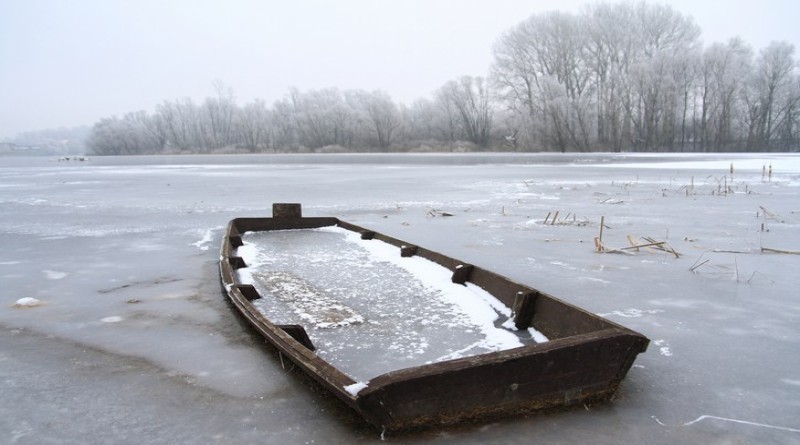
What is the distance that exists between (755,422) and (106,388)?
336 centimetres

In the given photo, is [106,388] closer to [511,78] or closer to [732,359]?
[732,359]

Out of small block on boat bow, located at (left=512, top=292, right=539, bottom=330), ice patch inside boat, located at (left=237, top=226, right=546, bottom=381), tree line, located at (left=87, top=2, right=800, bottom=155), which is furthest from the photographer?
tree line, located at (left=87, top=2, right=800, bottom=155)

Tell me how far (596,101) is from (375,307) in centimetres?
5730

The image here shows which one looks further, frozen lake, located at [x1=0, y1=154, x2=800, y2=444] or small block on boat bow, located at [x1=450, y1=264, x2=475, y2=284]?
small block on boat bow, located at [x1=450, y1=264, x2=475, y2=284]

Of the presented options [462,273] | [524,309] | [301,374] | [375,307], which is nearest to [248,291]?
[375,307]

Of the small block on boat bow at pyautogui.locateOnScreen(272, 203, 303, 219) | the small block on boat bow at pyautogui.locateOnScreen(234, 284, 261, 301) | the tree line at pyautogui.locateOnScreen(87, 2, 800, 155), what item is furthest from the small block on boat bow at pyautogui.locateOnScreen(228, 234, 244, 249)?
the tree line at pyautogui.locateOnScreen(87, 2, 800, 155)

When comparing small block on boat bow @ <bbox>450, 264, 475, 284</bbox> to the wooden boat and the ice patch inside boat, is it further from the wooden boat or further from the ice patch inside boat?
the wooden boat

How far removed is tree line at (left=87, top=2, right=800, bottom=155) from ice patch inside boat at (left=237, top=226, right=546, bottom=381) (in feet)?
167

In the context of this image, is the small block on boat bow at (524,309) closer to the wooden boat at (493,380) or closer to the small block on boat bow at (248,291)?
the wooden boat at (493,380)

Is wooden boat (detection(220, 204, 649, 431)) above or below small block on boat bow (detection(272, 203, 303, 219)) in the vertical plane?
below

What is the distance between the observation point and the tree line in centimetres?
5019

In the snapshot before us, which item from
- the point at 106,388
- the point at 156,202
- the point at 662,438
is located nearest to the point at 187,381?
the point at 106,388

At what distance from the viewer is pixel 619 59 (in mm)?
57719

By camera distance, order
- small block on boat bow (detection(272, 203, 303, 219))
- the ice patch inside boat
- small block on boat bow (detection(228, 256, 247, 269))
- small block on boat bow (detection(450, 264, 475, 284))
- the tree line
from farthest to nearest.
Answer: the tree line, small block on boat bow (detection(272, 203, 303, 219)), small block on boat bow (detection(228, 256, 247, 269)), small block on boat bow (detection(450, 264, 475, 284)), the ice patch inside boat
